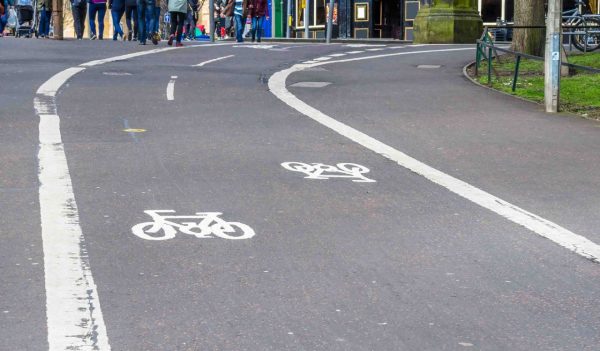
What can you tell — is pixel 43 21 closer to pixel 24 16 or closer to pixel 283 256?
pixel 24 16

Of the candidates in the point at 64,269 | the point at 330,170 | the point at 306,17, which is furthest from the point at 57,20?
the point at 64,269

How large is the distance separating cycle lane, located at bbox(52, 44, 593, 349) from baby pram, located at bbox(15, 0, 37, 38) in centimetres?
3307

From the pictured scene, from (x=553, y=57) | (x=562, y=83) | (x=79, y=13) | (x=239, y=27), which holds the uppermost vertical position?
(x=79, y=13)

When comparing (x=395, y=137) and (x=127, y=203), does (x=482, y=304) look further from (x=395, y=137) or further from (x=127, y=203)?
(x=395, y=137)

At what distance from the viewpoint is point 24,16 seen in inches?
1817

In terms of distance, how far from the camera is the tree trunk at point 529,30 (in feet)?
90.5

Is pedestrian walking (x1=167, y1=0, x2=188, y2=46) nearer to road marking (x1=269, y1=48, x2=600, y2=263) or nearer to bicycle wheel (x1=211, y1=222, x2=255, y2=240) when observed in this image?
road marking (x1=269, y1=48, x2=600, y2=263)

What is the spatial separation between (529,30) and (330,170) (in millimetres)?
16466

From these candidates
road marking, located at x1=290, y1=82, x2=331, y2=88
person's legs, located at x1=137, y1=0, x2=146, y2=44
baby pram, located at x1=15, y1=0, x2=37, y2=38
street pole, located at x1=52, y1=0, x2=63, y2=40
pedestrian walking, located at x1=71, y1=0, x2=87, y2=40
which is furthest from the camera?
baby pram, located at x1=15, y1=0, x2=37, y2=38

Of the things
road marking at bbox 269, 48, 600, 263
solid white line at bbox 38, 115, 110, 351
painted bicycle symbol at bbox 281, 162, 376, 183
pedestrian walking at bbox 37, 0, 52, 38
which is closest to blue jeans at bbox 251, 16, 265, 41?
pedestrian walking at bbox 37, 0, 52, 38

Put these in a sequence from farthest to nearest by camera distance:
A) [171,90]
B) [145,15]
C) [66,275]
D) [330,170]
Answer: [145,15], [171,90], [330,170], [66,275]

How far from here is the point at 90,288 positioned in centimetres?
699

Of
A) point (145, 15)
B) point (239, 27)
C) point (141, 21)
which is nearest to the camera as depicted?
point (141, 21)

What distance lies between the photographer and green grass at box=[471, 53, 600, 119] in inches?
773
